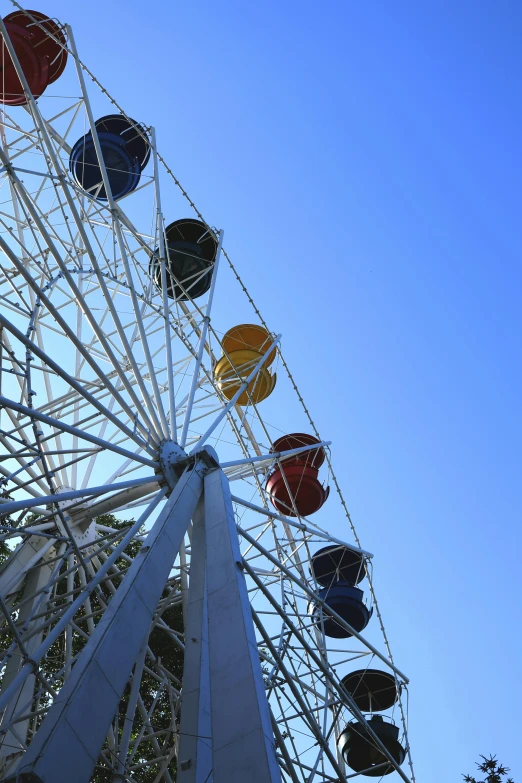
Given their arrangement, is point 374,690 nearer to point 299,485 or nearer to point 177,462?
point 299,485

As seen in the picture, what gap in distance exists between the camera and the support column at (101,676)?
18.2 ft

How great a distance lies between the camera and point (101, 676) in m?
6.37

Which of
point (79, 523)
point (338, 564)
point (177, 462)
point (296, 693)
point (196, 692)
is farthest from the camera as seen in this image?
point (338, 564)

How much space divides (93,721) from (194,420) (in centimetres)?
919

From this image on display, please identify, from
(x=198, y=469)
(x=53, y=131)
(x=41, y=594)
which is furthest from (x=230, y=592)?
(x=53, y=131)

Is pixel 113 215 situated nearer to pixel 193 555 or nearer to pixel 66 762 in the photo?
pixel 193 555

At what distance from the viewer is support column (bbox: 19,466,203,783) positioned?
18.2 ft

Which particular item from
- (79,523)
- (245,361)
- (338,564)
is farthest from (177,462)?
(338,564)

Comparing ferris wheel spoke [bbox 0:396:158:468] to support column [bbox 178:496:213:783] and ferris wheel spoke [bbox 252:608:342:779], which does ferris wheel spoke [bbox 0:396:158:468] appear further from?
ferris wheel spoke [bbox 252:608:342:779]

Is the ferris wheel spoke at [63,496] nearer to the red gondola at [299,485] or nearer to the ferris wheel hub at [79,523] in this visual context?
the ferris wheel hub at [79,523]

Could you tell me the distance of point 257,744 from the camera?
5.59 m

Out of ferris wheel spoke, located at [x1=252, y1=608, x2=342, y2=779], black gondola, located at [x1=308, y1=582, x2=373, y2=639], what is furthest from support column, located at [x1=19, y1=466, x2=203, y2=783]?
black gondola, located at [x1=308, y1=582, x2=373, y2=639]

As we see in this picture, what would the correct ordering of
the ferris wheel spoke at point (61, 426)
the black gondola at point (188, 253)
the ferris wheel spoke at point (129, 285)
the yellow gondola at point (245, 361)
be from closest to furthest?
the ferris wheel spoke at point (61, 426)
the ferris wheel spoke at point (129, 285)
the black gondola at point (188, 253)
the yellow gondola at point (245, 361)

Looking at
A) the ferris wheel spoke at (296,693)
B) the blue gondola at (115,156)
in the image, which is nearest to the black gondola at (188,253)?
the blue gondola at (115,156)
